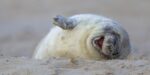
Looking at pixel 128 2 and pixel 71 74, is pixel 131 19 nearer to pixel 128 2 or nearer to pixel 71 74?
pixel 128 2

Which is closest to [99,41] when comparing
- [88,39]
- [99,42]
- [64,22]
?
[99,42]

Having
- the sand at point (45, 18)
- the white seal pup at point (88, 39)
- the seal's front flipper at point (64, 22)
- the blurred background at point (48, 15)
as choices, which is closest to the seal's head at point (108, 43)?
the white seal pup at point (88, 39)

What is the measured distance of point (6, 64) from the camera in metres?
4.43

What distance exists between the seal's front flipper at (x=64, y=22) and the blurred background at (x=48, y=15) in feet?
13.1

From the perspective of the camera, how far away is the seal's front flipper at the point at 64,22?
556 cm

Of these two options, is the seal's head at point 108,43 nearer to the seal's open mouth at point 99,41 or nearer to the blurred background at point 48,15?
the seal's open mouth at point 99,41

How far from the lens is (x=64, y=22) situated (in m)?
5.60

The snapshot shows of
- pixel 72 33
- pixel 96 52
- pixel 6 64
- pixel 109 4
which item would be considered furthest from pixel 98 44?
pixel 109 4

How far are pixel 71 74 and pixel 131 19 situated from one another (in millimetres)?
7253

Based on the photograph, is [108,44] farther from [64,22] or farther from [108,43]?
[64,22]

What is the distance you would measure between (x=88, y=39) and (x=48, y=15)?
6253mm

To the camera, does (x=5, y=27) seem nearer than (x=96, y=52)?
No

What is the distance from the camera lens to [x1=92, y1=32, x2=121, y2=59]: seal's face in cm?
505

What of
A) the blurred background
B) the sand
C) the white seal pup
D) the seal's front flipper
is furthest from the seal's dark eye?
the blurred background
